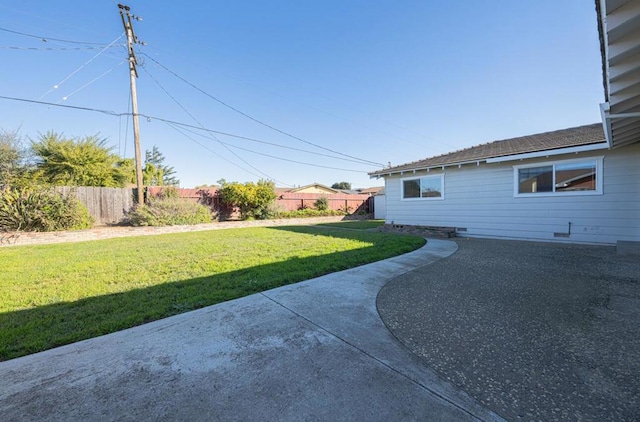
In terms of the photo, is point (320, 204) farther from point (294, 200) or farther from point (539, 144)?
point (539, 144)

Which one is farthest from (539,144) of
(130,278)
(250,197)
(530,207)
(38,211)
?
(38,211)

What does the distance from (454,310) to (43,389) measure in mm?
3756

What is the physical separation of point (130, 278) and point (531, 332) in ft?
18.5

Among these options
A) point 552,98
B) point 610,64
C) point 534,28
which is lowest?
point 610,64

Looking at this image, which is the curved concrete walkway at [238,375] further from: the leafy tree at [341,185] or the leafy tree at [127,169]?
the leafy tree at [341,185]

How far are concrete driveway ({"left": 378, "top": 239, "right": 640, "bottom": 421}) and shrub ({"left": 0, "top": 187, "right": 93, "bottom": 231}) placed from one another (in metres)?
12.2

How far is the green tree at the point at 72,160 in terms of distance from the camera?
52.4 feet

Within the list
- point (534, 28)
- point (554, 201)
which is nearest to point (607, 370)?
point (554, 201)

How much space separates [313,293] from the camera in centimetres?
379

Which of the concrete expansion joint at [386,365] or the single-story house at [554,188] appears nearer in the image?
the concrete expansion joint at [386,365]

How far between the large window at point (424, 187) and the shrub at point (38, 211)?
43.0 ft

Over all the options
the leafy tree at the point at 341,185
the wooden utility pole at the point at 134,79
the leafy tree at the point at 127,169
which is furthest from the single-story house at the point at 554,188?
the leafy tree at the point at 341,185

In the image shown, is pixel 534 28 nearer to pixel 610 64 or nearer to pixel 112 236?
pixel 610 64

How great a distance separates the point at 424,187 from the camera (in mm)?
10500
